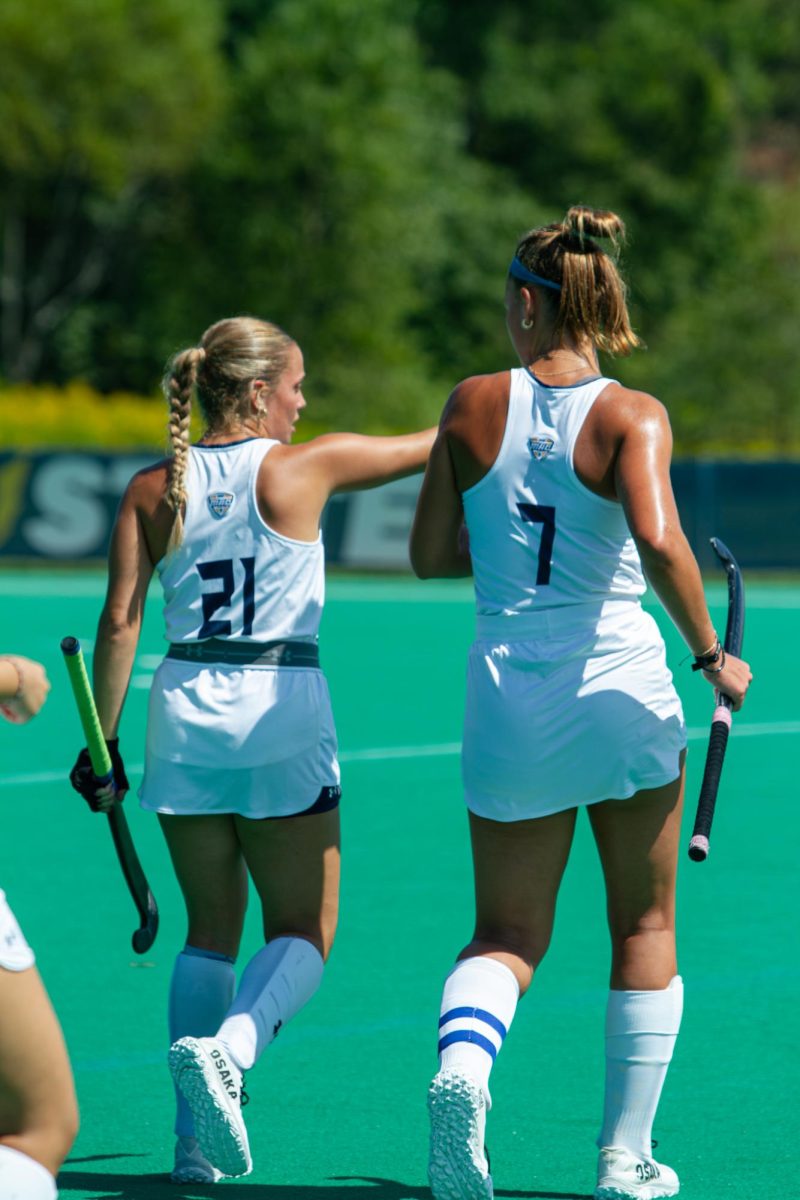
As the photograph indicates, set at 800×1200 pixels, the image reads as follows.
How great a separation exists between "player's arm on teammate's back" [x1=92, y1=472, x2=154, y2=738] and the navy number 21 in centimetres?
15

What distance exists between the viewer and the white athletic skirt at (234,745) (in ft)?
14.4

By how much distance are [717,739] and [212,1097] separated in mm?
1342

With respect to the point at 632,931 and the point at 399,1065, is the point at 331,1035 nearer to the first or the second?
the point at 399,1065

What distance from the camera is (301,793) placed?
14.5 feet

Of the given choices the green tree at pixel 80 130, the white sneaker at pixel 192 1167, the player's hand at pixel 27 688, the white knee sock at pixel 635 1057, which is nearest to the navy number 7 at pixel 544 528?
the white knee sock at pixel 635 1057

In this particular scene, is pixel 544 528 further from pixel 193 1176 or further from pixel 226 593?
pixel 193 1176

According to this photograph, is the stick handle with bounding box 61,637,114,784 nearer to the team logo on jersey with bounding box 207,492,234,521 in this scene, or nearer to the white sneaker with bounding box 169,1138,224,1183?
the team logo on jersey with bounding box 207,492,234,521

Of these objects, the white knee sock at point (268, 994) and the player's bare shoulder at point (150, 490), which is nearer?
the white knee sock at point (268, 994)

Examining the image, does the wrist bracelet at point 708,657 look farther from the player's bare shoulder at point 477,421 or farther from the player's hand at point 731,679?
the player's bare shoulder at point 477,421

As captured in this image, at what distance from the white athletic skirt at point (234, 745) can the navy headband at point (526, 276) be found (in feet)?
3.44

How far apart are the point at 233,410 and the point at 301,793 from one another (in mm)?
895

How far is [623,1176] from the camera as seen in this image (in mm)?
4195

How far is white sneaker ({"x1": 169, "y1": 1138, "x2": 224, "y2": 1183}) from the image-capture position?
Result: 4441mm

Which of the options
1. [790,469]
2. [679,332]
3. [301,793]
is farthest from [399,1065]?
[679,332]
